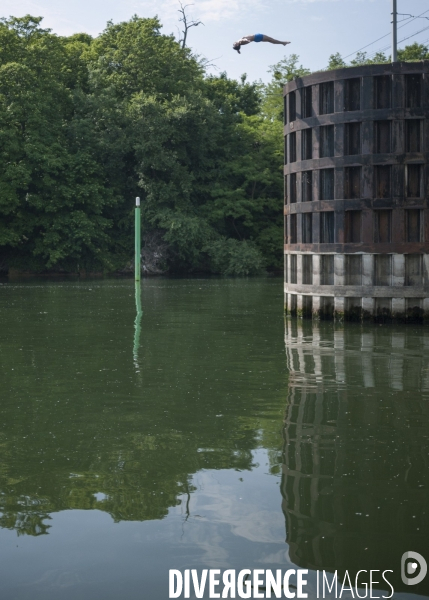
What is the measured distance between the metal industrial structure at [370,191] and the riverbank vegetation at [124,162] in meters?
41.5

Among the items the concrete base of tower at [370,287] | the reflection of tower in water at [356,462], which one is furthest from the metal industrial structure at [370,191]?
the reflection of tower in water at [356,462]

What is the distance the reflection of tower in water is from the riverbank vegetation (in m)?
51.0

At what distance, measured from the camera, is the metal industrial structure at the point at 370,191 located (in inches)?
968

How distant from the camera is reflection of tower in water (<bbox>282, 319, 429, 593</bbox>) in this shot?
23.5 ft

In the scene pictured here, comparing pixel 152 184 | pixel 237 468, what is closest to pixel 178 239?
pixel 152 184

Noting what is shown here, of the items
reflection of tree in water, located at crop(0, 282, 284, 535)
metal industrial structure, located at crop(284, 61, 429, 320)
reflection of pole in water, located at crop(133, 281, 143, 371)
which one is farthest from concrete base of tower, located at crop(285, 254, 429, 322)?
reflection of pole in water, located at crop(133, 281, 143, 371)

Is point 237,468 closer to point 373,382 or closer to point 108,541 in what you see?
point 108,541

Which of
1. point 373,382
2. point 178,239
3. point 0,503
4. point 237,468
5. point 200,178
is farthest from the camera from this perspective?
point 200,178

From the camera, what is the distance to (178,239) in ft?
221

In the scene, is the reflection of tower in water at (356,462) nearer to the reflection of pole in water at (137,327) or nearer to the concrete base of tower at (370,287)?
the reflection of pole in water at (137,327)

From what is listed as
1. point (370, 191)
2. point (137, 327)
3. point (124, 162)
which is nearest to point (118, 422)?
point (137, 327)

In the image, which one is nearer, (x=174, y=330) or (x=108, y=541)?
(x=108, y=541)

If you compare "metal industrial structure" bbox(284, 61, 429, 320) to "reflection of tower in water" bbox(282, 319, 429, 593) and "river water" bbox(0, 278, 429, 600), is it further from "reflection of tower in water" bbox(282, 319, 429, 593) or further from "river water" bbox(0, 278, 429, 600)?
"reflection of tower in water" bbox(282, 319, 429, 593)

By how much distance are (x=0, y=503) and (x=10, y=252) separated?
205 ft
